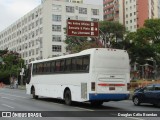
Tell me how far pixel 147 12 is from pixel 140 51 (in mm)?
42718

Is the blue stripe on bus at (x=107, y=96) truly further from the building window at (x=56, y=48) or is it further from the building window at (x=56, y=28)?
the building window at (x=56, y=28)

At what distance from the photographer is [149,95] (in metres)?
23.7

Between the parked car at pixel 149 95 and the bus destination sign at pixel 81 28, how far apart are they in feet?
53.5

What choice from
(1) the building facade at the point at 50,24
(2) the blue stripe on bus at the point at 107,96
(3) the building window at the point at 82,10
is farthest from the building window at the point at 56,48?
(2) the blue stripe on bus at the point at 107,96

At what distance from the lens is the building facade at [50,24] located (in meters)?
101

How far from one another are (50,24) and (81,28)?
6256 centimetres

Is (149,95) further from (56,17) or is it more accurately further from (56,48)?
(56,17)

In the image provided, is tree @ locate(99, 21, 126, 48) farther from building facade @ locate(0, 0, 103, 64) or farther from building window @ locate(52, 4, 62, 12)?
building window @ locate(52, 4, 62, 12)

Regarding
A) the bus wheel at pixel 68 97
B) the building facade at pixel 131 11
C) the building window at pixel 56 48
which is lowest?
the bus wheel at pixel 68 97

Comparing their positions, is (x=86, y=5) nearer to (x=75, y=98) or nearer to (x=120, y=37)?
(x=120, y=37)

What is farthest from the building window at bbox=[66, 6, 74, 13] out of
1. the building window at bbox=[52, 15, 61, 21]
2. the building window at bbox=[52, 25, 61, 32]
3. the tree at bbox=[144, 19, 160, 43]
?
the tree at bbox=[144, 19, 160, 43]

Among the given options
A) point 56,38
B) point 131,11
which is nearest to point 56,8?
point 56,38

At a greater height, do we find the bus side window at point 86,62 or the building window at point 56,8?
the building window at point 56,8

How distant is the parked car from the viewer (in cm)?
2311
